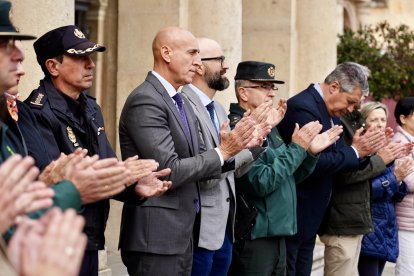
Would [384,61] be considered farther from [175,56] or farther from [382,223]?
[175,56]

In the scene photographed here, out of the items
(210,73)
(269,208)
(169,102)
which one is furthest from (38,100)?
(269,208)

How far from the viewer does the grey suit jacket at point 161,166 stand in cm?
650

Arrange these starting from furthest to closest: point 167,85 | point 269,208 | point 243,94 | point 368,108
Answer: point 368,108 → point 243,94 → point 269,208 → point 167,85

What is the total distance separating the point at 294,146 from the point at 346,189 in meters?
1.44

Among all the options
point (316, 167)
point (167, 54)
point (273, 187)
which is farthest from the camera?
point (316, 167)

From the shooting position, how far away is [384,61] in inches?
759

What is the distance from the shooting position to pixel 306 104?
352 inches

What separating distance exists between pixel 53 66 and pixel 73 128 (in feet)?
1.31

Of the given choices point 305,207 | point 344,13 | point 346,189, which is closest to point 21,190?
point 305,207

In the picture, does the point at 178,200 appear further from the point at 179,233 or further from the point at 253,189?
the point at 253,189

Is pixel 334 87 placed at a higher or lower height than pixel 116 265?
higher

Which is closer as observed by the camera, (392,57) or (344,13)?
(392,57)

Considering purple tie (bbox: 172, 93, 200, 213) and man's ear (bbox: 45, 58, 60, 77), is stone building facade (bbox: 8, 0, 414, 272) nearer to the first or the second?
purple tie (bbox: 172, 93, 200, 213)

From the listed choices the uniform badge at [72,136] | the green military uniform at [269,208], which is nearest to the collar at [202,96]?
the green military uniform at [269,208]
